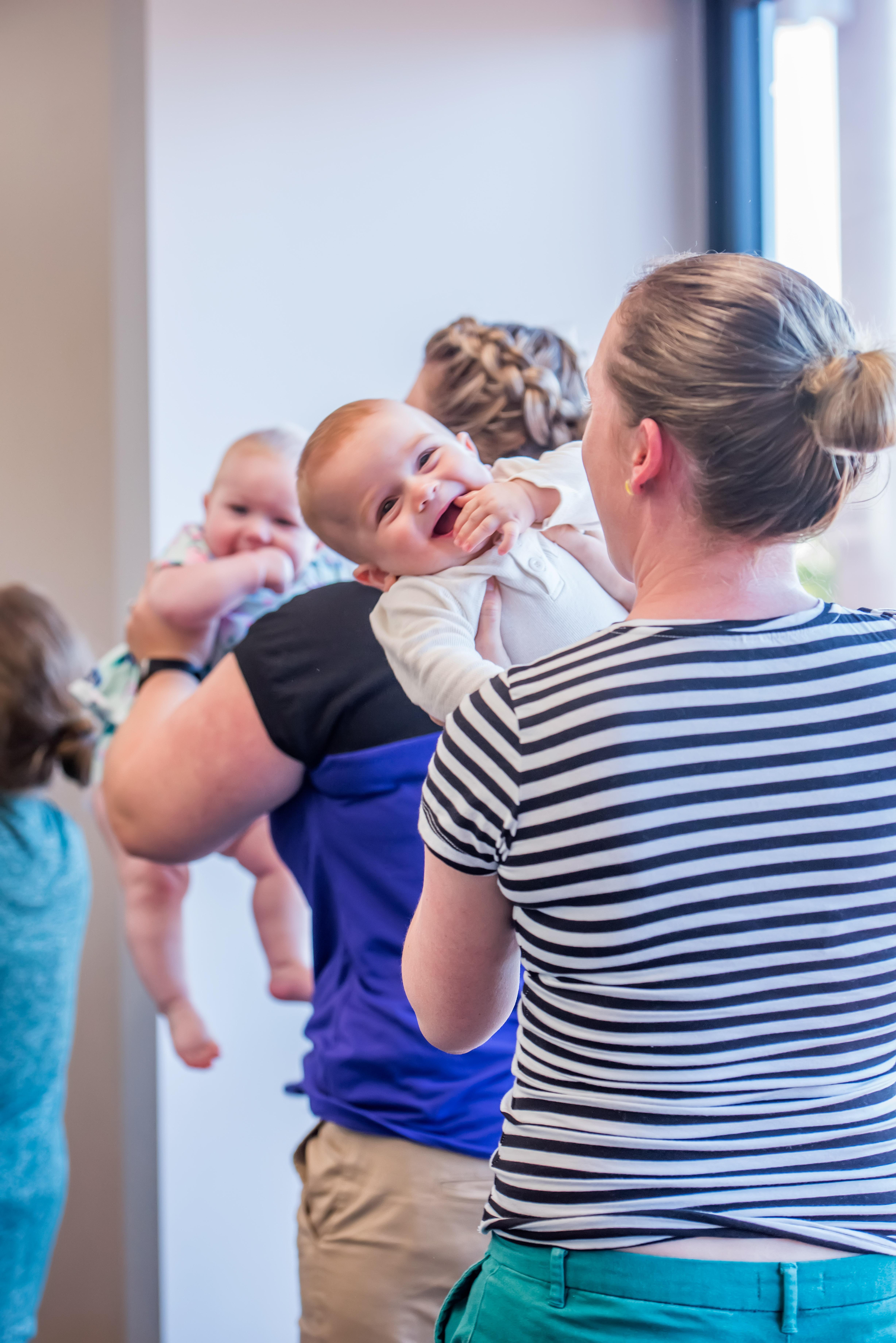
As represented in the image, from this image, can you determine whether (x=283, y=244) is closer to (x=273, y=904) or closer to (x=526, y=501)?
(x=273, y=904)

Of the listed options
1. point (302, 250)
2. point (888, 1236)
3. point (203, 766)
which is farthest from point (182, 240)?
point (888, 1236)

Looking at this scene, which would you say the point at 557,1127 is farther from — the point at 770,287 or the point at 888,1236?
the point at 770,287

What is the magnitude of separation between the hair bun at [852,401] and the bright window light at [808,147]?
1207 millimetres

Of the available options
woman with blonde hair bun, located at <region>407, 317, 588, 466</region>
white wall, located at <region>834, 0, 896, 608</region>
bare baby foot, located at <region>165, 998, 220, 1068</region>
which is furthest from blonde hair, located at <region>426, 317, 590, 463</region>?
Answer: bare baby foot, located at <region>165, 998, 220, 1068</region>

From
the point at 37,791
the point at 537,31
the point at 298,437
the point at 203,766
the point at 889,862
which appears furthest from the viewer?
the point at 537,31

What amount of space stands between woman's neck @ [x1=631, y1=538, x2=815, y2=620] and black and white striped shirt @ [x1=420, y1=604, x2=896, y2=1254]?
0.02m

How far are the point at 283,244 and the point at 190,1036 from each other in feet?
3.85

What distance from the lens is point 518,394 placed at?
0.96m

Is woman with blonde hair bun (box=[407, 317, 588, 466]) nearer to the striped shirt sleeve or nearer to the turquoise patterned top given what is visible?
Result: the striped shirt sleeve

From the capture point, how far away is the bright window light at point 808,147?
1748mm

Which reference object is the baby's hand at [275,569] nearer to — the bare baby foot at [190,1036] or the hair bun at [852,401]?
the bare baby foot at [190,1036]

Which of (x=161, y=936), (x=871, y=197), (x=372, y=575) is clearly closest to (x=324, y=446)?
(x=372, y=575)

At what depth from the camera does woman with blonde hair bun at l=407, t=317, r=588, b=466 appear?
3.11 feet

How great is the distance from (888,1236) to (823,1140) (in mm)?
66
